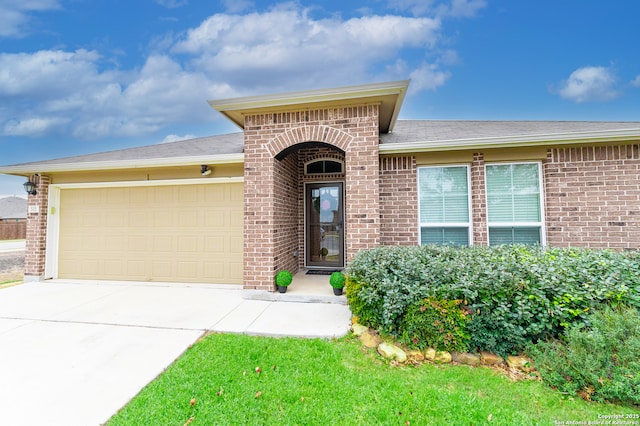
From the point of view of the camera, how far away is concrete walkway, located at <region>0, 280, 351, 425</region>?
246 centimetres

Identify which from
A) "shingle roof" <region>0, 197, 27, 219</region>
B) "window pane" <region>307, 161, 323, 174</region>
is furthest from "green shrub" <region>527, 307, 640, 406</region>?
"shingle roof" <region>0, 197, 27, 219</region>

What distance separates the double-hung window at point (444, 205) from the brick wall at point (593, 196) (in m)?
1.43

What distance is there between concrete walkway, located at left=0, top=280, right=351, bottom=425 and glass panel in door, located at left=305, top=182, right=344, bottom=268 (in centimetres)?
226

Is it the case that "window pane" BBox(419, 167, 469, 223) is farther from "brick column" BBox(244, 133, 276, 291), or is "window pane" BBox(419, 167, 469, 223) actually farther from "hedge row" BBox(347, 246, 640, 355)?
"brick column" BBox(244, 133, 276, 291)

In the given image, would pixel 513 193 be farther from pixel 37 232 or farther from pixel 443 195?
pixel 37 232

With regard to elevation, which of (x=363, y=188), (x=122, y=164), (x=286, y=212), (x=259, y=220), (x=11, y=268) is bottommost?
(x=11, y=268)

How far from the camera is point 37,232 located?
22.6ft

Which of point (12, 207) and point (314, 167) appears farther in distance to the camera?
point (12, 207)

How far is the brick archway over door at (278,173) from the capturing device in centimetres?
503

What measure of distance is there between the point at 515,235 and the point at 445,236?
126 cm

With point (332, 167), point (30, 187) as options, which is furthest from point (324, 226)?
point (30, 187)

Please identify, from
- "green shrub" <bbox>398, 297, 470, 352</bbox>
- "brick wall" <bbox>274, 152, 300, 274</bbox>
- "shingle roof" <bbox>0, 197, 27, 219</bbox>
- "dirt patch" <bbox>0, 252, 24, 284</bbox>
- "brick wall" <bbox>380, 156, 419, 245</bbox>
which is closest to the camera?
"green shrub" <bbox>398, 297, 470, 352</bbox>

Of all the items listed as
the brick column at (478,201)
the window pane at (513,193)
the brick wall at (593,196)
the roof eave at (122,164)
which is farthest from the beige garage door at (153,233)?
the brick wall at (593,196)

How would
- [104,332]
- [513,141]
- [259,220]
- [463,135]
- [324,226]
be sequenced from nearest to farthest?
[104,332], [513,141], [259,220], [463,135], [324,226]
